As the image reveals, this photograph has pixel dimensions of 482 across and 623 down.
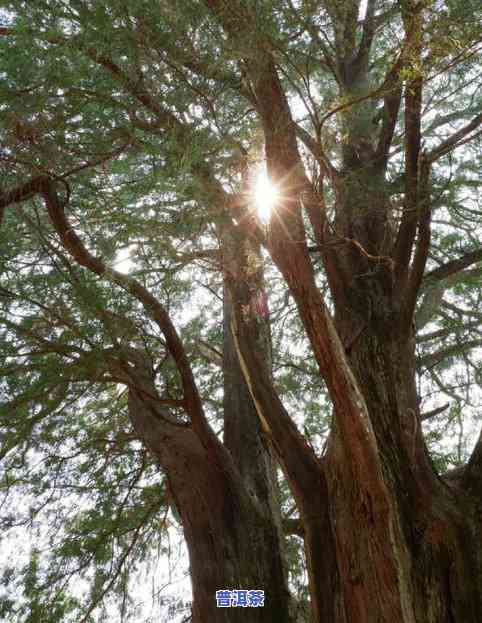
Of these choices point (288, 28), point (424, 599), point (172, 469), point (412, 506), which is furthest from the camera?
point (172, 469)

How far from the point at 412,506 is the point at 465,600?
42 cm

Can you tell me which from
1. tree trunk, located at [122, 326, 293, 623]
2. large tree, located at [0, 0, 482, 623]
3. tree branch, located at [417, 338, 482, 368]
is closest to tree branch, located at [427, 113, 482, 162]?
large tree, located at [0, 0, 482, 623]

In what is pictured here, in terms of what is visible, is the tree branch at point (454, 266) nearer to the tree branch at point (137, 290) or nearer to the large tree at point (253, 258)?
the large tree at point (253, 258)

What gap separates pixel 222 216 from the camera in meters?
2.91

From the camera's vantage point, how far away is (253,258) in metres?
3.32

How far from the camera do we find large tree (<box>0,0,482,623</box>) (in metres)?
2.52

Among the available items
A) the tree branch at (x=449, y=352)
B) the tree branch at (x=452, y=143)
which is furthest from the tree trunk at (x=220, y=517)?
the tree branch at (x=452, y=143)

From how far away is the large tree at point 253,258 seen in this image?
99.1 inches

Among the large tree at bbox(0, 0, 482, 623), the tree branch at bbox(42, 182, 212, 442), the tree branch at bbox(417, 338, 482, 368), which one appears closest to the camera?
the large tree at bbox(0, 0, 482, 623)

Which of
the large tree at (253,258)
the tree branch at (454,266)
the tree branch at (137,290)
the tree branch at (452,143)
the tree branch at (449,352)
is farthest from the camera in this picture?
the tree branch at (449,352)

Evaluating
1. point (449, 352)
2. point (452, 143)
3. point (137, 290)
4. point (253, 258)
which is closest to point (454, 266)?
point (452, 143)

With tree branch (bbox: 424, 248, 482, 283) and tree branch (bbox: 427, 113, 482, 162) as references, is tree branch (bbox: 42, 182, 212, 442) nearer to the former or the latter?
tree branch (bbox: 424, 248, 482, 283)

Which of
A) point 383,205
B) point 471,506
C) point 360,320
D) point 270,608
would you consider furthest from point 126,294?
point 471,506

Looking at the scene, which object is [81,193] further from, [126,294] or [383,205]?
[383,205]
